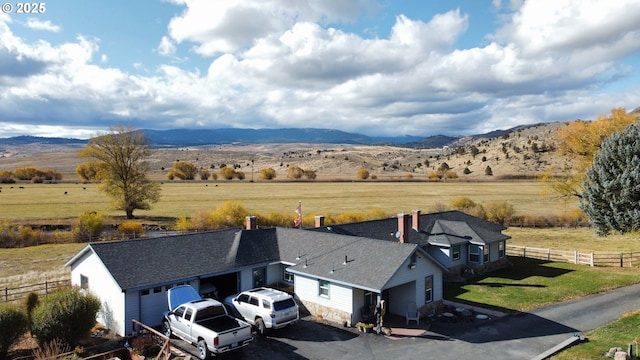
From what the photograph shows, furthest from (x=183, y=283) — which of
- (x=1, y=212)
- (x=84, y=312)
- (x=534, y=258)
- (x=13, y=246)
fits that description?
(x=1, y=212)

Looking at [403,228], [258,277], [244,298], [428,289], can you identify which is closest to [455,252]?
[403,228]

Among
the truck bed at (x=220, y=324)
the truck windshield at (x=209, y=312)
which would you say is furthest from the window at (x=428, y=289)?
the truck windshield at (x=209, y=312)

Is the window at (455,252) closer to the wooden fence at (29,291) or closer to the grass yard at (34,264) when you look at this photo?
the wooden fence at (29,291)

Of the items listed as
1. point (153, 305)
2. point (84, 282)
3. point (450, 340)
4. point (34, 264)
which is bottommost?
point (34, 264)

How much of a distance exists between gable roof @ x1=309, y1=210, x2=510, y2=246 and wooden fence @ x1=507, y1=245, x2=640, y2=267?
5328 millimetres

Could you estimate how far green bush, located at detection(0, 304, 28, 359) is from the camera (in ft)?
60.7

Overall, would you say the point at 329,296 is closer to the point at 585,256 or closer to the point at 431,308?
the point at 431,308

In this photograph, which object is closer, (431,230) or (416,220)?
(416,220)

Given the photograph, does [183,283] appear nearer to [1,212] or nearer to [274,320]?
[274,320]

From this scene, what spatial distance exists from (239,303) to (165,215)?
49759 millimetres

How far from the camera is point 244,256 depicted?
27.1m

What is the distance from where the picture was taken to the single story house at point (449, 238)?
33.4 m

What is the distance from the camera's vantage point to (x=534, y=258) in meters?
39.5

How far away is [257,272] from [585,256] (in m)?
29.0
